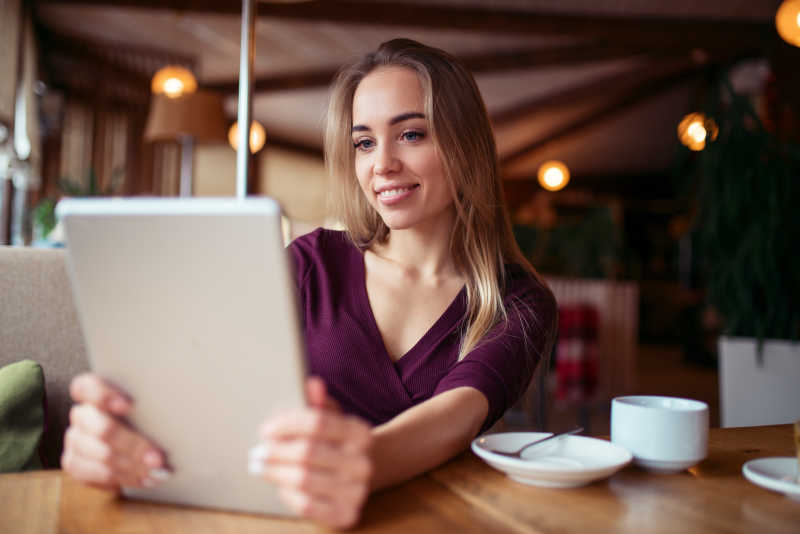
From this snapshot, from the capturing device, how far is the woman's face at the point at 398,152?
1207mm

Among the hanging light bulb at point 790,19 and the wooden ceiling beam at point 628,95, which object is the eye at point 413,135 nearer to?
the hanging light bulb at point 790,19

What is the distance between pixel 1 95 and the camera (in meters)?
3.83

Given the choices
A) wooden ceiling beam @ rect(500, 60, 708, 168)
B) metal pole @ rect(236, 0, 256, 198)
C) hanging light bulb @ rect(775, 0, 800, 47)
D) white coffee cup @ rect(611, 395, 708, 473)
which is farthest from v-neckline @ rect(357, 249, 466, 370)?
wooden ceiling beam @ rect(500, 60, 708, 168)

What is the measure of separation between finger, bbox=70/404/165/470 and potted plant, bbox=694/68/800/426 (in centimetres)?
257

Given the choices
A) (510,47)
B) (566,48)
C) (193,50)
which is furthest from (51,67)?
(566,48)

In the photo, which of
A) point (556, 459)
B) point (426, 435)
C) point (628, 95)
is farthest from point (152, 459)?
point (628, 95)

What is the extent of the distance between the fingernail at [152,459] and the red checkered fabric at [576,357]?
4038 mm

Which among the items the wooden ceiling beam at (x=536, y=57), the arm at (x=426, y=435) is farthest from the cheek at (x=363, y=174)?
the wooden ceiling beam at (x=536, y=57)

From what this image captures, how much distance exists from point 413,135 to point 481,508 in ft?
2.39

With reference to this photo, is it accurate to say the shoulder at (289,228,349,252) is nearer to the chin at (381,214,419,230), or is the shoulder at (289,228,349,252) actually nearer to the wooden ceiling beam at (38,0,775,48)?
the chin at (381,214,419,230)

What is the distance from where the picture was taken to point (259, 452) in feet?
1.93

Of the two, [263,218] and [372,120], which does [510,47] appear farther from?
[263,218]

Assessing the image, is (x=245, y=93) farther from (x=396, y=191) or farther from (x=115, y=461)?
(x=115, y=461)

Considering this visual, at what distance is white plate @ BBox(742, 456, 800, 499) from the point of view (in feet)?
2.35
